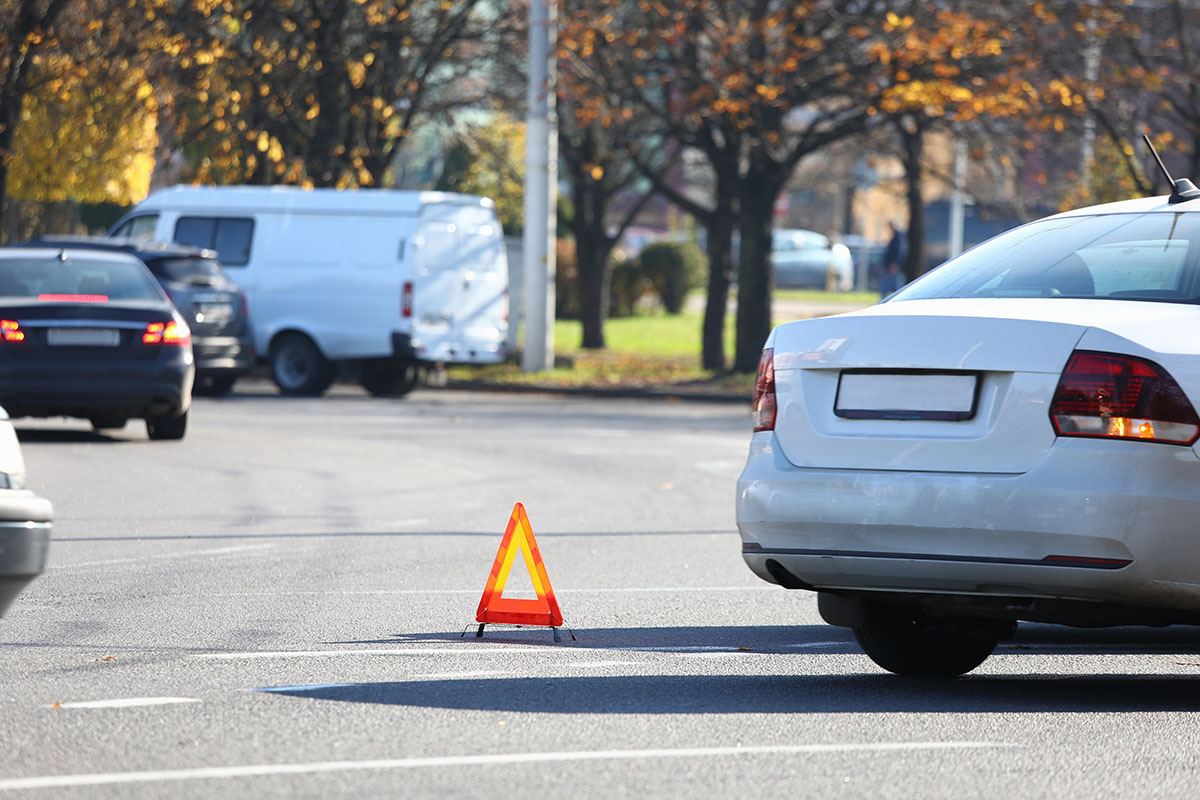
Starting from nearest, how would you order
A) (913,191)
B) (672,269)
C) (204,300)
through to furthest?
(204,300)
(913,191)
(672,269)

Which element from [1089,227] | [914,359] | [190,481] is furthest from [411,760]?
[190,481]

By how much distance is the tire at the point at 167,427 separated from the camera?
16047mm

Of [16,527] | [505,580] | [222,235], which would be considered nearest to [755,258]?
[222,235]

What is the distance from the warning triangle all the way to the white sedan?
1.27 m

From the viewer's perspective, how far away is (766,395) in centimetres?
630

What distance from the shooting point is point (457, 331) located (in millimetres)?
23062

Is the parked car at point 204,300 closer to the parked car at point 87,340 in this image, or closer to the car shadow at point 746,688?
the parked car at point 87,340

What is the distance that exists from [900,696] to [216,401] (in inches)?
640

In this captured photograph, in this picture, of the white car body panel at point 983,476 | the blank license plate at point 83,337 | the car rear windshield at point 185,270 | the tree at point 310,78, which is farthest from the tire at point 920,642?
the tree at point 310,78

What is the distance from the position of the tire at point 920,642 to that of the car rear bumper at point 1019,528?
50 cm

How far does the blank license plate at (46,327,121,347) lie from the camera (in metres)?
15.1

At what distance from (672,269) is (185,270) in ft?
81.4

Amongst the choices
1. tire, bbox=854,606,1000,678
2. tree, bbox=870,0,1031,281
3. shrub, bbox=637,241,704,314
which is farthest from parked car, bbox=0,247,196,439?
shrub, bbox=637,241,704,314

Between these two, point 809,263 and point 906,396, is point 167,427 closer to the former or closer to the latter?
point 906,396
